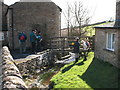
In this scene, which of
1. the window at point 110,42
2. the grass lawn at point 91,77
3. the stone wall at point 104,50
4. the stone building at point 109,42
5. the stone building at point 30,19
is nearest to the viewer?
the grass lawn at point 91,77

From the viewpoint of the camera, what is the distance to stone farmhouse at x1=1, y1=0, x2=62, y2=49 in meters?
20.7

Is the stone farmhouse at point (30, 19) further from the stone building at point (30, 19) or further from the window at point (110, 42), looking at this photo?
the window at point (110, 42)

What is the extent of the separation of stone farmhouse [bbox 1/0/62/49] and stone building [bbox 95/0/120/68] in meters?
8.19

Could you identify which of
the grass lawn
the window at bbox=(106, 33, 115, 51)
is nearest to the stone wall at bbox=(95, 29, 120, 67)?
the window at bbox=(106, 33, 115, 51)

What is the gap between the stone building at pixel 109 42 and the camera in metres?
10.9

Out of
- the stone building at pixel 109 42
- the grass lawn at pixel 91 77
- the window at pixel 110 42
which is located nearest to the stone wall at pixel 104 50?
the stone building at pixel 109 42

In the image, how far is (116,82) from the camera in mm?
9062

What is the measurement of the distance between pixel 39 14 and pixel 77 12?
36.3ft

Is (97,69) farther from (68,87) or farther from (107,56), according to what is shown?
(68,87)

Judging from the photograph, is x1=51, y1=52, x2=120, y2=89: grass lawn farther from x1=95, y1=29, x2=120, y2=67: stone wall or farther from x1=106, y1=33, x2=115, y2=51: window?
x1=106, y1=33, x2=115, y2=51: window

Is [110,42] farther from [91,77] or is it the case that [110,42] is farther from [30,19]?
[30,19]

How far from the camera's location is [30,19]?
68.3 feet

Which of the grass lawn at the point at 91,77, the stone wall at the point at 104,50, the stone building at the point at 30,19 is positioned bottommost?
the grass lawn at the point at 91,77

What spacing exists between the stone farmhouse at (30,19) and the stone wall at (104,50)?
323 inches
